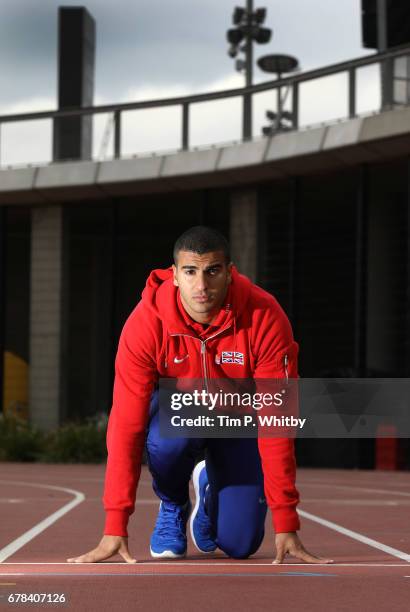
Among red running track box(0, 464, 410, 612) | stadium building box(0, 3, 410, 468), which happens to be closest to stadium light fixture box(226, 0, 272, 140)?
stadium building box(0, 3, 410, 468)

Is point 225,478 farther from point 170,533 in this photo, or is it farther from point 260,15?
point 260,15

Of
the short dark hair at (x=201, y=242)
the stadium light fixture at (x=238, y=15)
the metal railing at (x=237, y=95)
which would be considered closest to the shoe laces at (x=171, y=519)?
the short dark hair at (x=201, y=242)

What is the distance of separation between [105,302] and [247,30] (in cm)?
849

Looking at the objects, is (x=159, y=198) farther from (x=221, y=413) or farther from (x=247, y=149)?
(x=221, y=413)

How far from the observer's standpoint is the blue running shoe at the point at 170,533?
7.08m

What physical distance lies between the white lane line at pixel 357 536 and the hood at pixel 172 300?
183cm

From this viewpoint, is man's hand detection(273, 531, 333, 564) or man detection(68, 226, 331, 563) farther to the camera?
man's hand detection(273, 531, 333, 564)

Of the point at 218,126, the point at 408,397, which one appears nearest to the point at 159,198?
the point at 218,126

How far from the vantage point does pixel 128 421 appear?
627 centimetres

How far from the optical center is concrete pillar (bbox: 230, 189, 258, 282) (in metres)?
23.8

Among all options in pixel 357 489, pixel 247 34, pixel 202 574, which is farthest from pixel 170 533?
pixel 247 34

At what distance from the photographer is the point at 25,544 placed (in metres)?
8.25

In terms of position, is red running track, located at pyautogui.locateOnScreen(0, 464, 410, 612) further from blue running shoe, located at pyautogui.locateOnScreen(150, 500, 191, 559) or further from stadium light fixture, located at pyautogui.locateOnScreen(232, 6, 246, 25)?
stadium light fixture, located at pyautogui.locateOnScreen(232, 6, 246, 25)

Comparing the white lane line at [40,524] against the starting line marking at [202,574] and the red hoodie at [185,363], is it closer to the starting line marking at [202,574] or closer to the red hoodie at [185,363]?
the starting line marking at [202,574]
